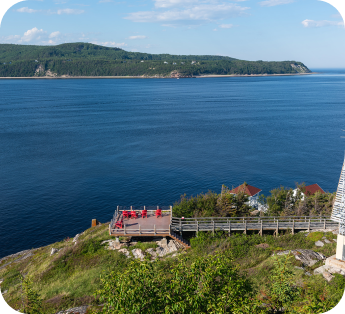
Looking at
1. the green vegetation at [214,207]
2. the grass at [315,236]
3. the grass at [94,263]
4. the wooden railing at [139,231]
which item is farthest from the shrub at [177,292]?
the green vegetation at [214,207]

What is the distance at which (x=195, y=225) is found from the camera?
26281mm

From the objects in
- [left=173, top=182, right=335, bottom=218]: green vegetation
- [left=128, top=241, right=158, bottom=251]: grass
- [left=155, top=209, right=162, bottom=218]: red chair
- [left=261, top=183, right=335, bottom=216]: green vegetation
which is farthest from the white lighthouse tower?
[left=155, top=209, right=162, bottom=218]: red chair

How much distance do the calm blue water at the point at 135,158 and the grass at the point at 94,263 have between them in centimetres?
1268

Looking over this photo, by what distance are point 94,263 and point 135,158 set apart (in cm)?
4108

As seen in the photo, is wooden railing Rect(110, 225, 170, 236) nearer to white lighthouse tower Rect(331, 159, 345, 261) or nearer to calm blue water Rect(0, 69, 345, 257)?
white lighthouse tower Rect(331, 159, 345, 261)

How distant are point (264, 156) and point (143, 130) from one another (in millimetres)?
35307

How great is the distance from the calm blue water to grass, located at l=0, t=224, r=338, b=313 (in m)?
12.7

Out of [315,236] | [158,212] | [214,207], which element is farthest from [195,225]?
[315,236]

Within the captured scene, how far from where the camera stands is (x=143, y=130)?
8650 centimetres

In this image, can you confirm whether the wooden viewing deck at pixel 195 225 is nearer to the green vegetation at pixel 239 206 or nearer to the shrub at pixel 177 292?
the green vegetation at pixel 239 206

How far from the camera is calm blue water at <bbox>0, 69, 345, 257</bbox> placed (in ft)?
143

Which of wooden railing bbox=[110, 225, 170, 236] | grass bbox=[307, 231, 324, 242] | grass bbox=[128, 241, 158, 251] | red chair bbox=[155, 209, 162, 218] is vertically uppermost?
red chair bbox=[155, 209, 162, 218]

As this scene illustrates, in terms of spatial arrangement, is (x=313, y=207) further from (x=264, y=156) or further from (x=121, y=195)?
(x=264, y=156)

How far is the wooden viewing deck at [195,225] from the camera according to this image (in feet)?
81.4
